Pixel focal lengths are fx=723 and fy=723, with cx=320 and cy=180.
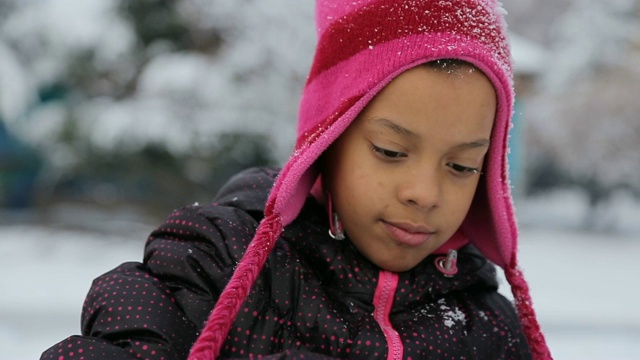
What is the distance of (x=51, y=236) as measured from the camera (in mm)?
6531

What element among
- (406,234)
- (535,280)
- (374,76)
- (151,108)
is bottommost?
(406,234)

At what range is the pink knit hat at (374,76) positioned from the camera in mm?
1169

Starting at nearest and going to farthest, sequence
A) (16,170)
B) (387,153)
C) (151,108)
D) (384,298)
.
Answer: (387,153) < (384,298) < (151,108) < (16,170)

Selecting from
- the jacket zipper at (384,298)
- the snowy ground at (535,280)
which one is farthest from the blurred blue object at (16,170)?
the jacket zipper at (384,298)

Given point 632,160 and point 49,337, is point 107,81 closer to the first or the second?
point 49,337

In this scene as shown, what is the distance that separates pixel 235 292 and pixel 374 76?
41 centimetres

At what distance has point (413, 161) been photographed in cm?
116

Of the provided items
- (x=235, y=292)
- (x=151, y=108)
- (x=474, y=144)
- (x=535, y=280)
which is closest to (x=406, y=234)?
(x=474, y=144)

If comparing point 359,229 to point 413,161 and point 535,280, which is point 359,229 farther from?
point 535,280

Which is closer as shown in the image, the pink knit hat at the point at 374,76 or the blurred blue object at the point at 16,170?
the pink knit hat at the point at 374,76

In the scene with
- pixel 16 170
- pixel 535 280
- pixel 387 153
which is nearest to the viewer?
pixel 387 153

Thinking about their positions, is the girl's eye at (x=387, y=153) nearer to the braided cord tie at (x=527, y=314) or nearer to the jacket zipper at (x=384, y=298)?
the jacket zipper at (x=384, y=298)

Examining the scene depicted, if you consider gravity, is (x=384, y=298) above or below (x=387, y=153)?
below

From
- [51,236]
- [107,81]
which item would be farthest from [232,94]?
[51,236]
